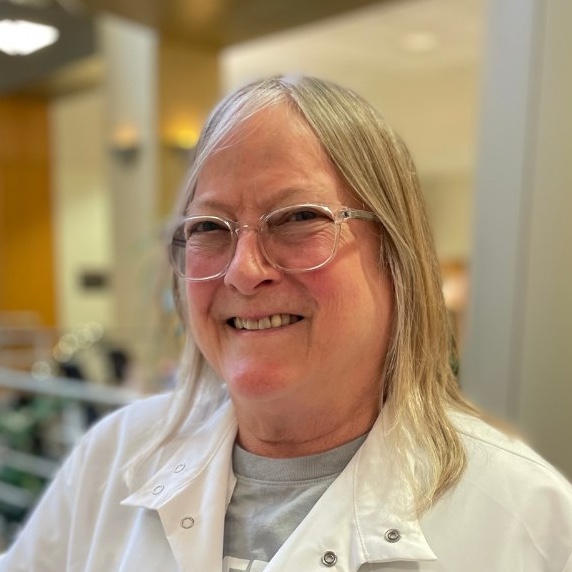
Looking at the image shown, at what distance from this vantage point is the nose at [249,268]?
2.73 ft

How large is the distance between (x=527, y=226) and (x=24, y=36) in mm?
4276

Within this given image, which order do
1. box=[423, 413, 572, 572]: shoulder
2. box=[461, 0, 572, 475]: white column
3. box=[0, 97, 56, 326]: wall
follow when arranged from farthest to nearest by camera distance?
box=[0, 97, 56, 326]: wall → box=[461, 0, 572, 475]: white column → box=[423, 413, 572, 572]: shoulder

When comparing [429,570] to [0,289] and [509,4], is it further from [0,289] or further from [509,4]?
[0,289]

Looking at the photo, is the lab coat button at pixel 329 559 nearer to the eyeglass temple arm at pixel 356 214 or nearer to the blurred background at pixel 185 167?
the eyeglass temple arm at pixel 356 214

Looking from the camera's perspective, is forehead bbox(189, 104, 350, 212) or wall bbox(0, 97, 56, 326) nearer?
forehead bbox(189, 104, 350, 212)

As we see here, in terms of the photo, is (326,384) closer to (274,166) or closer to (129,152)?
(274,166)

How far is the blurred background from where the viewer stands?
6.68 ft

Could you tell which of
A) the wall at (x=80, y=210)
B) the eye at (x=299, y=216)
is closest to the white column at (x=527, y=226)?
the eye at (x=299, y=216)

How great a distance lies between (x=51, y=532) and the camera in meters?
1.09

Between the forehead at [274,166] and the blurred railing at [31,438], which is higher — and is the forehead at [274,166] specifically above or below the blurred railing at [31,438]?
above

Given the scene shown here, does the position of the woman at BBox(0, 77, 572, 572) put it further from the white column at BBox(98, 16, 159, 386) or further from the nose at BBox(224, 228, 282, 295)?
the white column at BBox(98, 16, 159, 386)

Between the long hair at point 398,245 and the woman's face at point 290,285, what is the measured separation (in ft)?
0.07

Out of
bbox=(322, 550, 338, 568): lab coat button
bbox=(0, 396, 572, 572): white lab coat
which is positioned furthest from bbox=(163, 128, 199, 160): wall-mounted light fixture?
bbox=(322, 550, 338, 568): lab coat button

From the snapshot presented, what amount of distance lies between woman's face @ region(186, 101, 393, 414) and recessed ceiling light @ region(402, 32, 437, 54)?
5115mm
